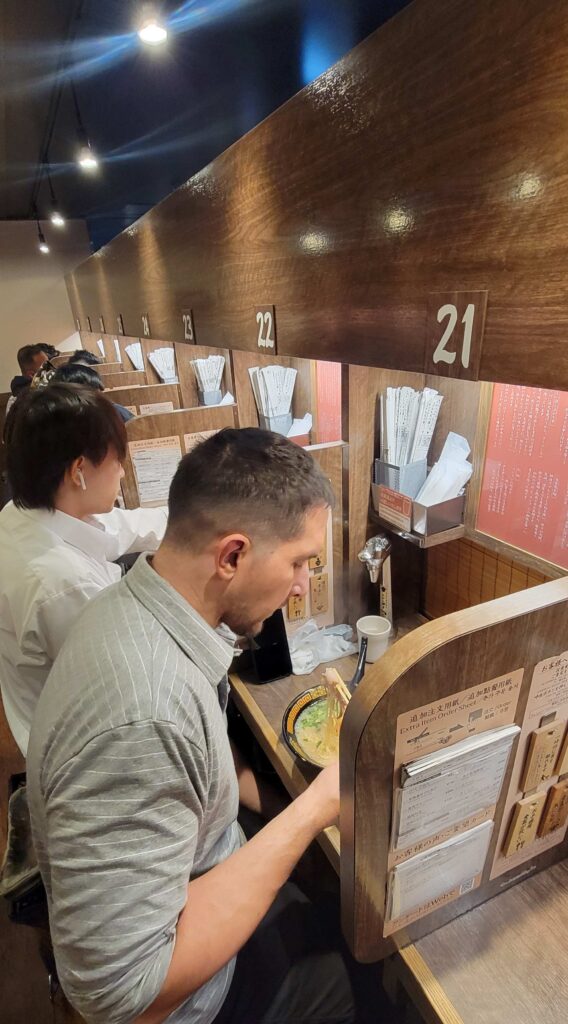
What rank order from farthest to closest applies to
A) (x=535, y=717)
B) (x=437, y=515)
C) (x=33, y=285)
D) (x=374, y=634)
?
(x=33, y=285)
(x=374, y=634)
(x=437, y=515)
(x=535, y=717)

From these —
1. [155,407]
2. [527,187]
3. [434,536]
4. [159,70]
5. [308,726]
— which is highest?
[159,70]

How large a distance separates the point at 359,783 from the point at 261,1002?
82 centimetres

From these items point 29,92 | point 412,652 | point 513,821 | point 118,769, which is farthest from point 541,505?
point 29,92

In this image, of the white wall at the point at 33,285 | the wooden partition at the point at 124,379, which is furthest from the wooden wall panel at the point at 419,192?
the white wall at the point at 33,285

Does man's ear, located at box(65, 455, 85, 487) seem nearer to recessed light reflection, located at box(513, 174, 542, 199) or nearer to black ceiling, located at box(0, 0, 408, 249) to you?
recessed light reflection, located at box(513, 174, 542, 199)

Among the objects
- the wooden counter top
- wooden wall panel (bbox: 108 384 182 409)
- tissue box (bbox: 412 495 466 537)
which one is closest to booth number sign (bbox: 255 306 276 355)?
tissue box (bbox: 412 495 466 537)

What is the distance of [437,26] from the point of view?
71cm

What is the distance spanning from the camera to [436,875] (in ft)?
2.58

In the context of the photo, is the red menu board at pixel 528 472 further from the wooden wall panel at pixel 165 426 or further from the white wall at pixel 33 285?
the white wall at pixel 33 285

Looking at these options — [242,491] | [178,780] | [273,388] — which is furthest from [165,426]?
[178,780]

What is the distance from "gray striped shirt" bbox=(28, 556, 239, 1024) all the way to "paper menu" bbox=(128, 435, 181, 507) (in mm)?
1439

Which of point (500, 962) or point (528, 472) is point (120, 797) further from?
point (528, 472)

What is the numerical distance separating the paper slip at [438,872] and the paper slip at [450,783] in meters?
0.05

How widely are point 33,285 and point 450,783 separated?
10.1m
